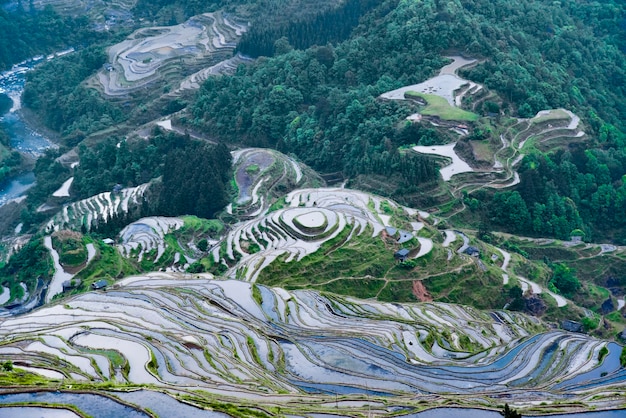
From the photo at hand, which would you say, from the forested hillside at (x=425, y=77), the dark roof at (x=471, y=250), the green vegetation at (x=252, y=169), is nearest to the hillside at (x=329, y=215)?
the green vegetation at (x=252, y=169)

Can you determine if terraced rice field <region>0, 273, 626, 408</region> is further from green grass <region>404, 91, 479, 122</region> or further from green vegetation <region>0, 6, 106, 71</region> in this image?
Answer: green vegetation <region>0, 6, 106, 71</region>

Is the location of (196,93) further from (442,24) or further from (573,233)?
(573,233)

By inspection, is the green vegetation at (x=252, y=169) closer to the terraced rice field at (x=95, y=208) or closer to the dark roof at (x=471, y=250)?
the terraced rice field at (x=95, y=208)

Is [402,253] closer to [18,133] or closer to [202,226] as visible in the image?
[202,226]

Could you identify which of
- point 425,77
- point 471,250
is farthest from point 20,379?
point 425,77

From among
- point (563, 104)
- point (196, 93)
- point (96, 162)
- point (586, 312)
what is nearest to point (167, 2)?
point (196, 93)
